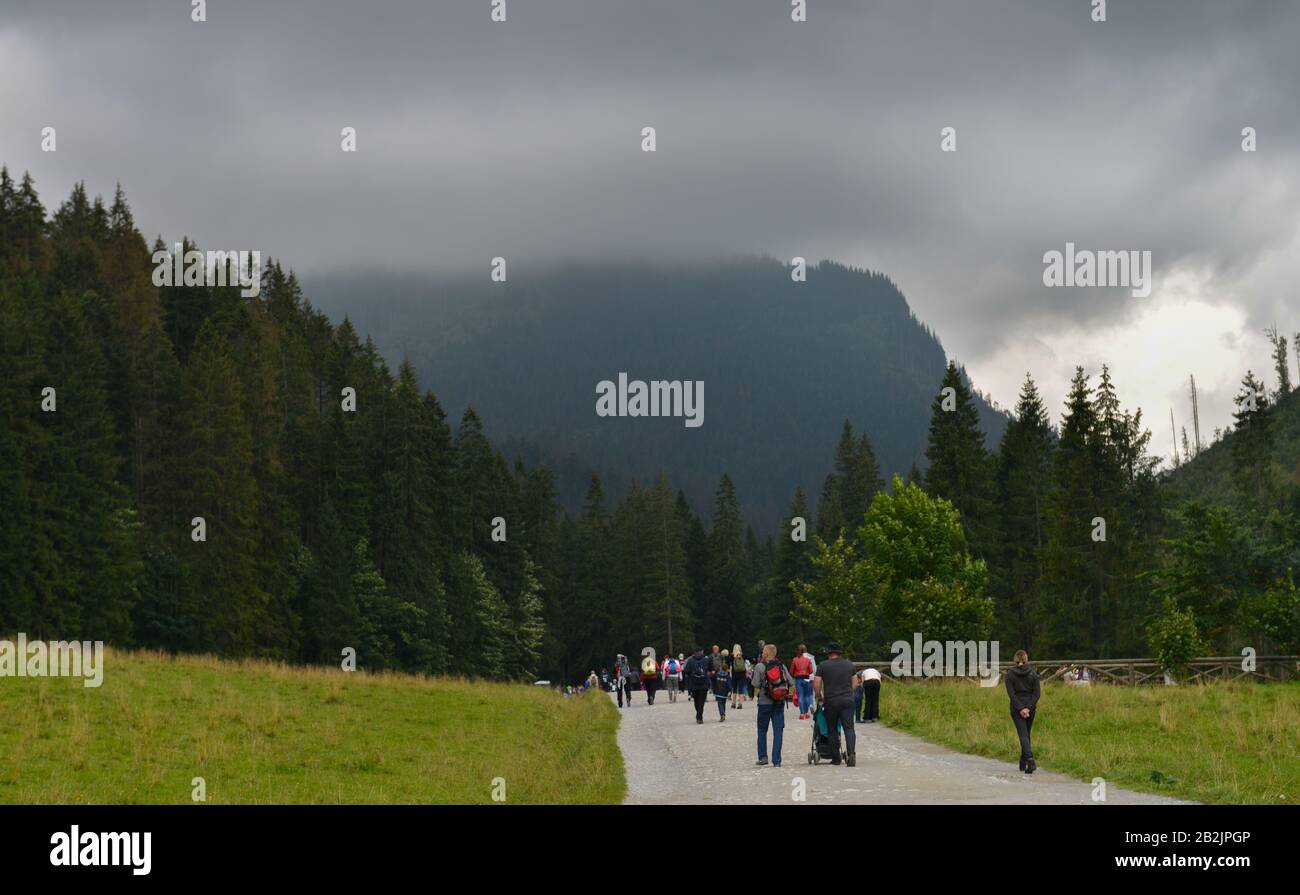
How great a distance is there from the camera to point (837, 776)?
63.0ft

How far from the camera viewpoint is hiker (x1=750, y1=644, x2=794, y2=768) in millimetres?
20828

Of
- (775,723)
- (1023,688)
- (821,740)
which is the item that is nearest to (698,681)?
(775,723)

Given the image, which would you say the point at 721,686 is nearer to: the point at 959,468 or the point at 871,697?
the point at 871,697

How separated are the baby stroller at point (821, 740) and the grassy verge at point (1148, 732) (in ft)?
9.83

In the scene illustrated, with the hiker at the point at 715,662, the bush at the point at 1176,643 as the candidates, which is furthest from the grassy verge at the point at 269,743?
the bush at the point at 1176,643

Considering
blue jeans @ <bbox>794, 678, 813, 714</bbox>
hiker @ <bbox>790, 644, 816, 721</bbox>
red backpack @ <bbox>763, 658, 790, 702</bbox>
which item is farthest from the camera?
blue jeans @ <bbox>794, 678, 813, 714</bbox>

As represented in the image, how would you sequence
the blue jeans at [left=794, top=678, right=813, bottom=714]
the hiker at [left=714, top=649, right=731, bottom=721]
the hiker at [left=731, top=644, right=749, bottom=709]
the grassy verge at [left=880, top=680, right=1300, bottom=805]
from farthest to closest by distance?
the hiker at [left=731, top=644, right=749, bottom=709] → the hiker at [left=714, top=649, right=731, bottom=721] → the blue jeans at [left=794, top=678, right=813, bottom=714] → the grassy verge at [left=880, top=680, right=1300, bottom=805]

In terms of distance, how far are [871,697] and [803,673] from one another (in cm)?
917

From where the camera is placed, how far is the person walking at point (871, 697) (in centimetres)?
3253

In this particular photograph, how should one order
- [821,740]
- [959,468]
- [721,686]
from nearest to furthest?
[821,740] → [721,686] → [959,468]

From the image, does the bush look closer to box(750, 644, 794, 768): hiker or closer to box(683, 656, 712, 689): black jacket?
box(683, 656, 712, 689): black jacket

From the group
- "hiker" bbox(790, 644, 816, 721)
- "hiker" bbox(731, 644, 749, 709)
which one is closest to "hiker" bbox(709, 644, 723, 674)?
"hiker" bbox(731, 644, 749, 709)

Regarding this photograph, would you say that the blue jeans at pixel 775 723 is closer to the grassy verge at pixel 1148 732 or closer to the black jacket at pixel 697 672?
the grassy verge at pixel 1148 732
